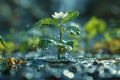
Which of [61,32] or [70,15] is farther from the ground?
[70,15]

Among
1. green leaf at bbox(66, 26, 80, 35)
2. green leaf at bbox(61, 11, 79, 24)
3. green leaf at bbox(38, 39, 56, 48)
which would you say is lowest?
green leaf at bbox(38, 39, 56, 48)

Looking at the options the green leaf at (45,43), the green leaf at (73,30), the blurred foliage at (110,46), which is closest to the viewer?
the green leaf at (45,43)

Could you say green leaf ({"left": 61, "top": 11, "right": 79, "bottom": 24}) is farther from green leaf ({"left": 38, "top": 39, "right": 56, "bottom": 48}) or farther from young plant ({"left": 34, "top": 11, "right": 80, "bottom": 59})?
green leaf ({"left": 38, "top": 39, "right": 56, "bottom": 48})

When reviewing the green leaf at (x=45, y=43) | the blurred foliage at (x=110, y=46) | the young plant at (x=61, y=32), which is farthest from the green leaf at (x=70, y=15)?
the blurred foliage at (x=110, y=46)

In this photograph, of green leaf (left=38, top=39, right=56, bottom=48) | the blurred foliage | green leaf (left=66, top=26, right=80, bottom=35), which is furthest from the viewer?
the blurred foliage

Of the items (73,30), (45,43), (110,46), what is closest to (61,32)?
(73,30)

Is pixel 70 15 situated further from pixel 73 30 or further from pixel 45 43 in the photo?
pixel 45 43

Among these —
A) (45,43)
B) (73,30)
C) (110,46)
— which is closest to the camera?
(45,43)

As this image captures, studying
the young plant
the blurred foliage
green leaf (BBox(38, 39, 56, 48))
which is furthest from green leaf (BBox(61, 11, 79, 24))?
the blurred foliage

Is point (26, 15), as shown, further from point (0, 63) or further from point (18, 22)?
point (0, 63)

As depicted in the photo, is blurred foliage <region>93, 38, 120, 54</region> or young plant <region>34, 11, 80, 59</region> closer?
young plant <region>34, 11, 80, 59</region>

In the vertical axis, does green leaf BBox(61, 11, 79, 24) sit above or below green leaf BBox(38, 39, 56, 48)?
above

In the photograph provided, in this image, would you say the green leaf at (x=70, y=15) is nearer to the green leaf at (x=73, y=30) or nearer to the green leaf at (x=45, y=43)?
the green leaf at (x=73, y=30)
